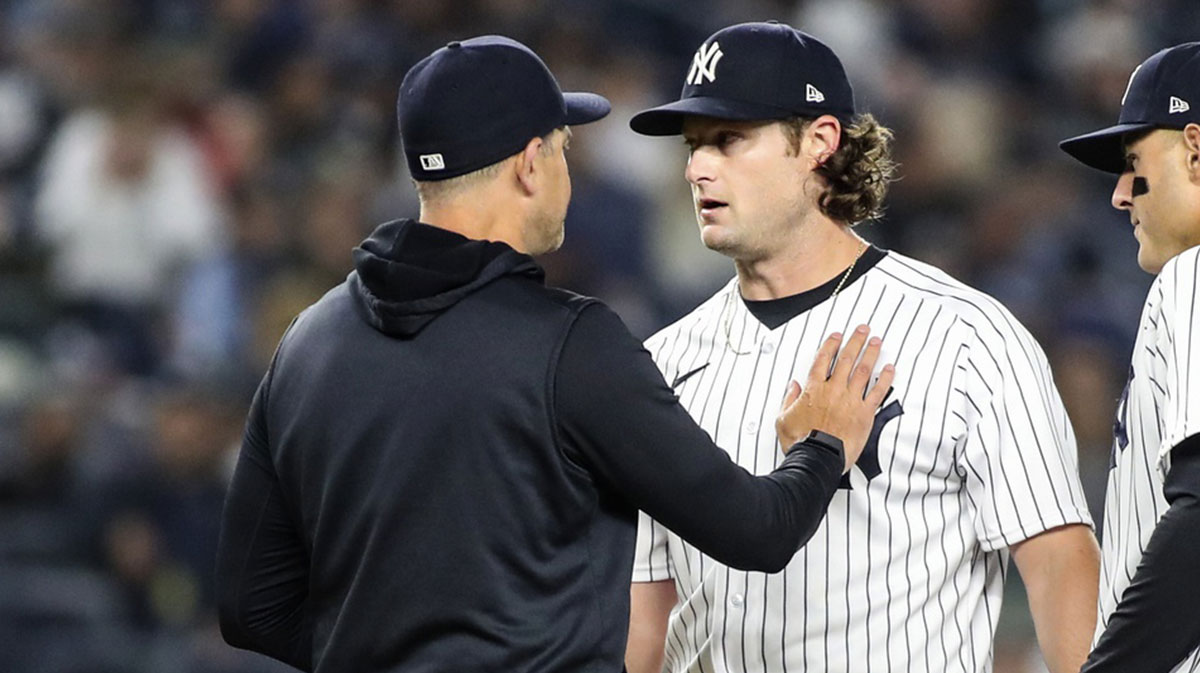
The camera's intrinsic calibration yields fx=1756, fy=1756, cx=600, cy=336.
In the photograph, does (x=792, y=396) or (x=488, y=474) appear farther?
(x=792, y=396)

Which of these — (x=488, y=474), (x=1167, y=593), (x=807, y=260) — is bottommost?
(x=1167, y=593)

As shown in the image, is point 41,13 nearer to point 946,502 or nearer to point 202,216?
point 202,216

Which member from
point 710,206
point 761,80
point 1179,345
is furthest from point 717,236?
point 1179,345

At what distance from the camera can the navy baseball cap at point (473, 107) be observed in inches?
96.0

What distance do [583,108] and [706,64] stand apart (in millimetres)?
466

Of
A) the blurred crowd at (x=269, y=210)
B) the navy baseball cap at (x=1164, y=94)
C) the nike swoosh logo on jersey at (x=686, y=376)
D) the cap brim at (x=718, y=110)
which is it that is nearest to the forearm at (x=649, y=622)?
the nike swoosh logo on jersey at (x=686, y=376)

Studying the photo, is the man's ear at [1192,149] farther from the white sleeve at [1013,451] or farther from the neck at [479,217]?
the neck at [479,217]

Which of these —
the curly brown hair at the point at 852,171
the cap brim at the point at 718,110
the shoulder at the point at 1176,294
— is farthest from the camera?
the curly brown hair at the point at 852,171

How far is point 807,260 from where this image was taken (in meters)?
3.06

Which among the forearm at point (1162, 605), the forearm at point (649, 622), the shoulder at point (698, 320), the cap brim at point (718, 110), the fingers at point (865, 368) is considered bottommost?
the forearm at point (649, 622)

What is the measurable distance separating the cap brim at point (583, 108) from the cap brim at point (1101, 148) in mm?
791

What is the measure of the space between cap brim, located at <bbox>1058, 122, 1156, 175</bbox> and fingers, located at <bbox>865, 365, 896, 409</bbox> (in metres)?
0.49

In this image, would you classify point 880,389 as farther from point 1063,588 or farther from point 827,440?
point 1063,588

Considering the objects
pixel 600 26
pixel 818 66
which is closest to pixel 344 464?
pixel 818 66
